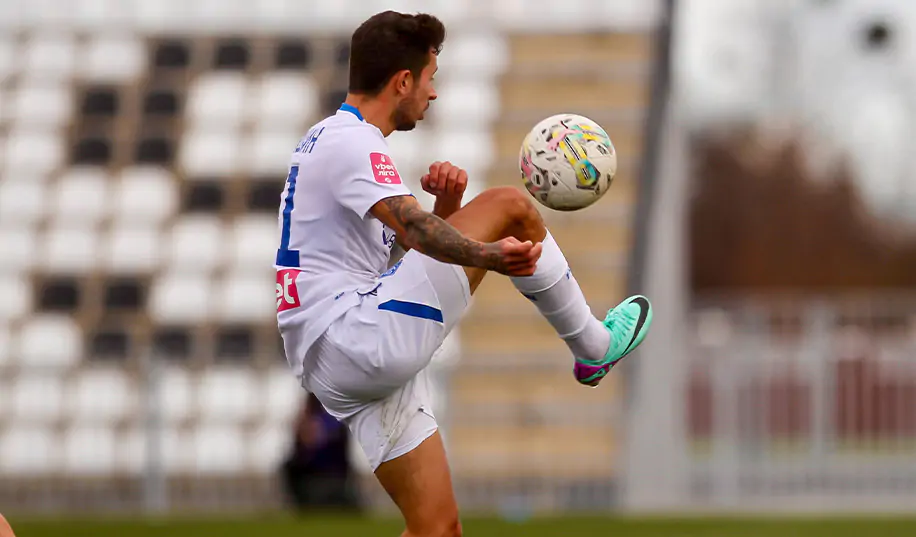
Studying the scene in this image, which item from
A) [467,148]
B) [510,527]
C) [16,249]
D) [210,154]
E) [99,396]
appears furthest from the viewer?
[210,154]

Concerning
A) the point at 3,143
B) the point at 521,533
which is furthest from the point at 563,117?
the point at 3,143

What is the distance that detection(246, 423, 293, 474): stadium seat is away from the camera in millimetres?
14328

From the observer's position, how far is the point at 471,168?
16.4 metres

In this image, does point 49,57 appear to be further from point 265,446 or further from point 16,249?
point 265,446

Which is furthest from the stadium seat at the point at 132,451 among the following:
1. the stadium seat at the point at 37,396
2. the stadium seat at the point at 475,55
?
the stadium seat at the point at 475,55

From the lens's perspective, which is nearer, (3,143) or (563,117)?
(563,117)

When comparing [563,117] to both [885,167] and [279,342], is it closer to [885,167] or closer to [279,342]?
[279,342]

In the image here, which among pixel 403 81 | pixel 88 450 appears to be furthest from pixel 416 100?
pixel 88 450

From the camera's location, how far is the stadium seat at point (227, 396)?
47.1 ft

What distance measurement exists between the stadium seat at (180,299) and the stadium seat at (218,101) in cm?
202

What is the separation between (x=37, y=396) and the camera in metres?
14.4

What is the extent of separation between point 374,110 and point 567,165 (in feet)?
2.28

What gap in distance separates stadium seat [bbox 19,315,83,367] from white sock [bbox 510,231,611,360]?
10.9 metres

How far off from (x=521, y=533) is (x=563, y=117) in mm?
5165
